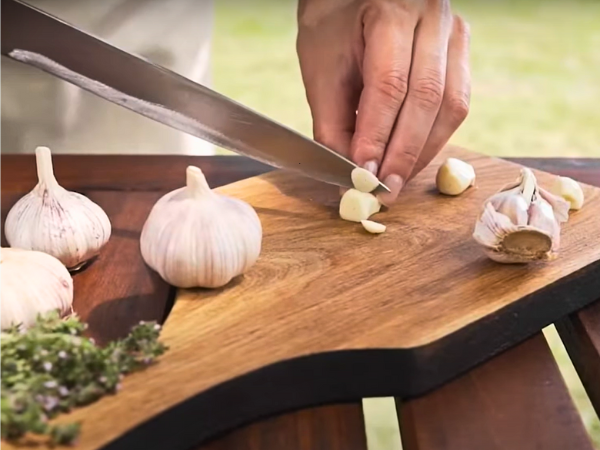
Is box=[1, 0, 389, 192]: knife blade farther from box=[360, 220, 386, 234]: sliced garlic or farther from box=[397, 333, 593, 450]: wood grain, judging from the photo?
box=[397, 333, 593, 450]: wood grain

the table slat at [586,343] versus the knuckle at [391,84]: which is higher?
the knuckle at [391,84]

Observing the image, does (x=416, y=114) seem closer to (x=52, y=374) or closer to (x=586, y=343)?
(x=586, y=343)

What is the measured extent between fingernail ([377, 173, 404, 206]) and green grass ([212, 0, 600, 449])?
1963 mm

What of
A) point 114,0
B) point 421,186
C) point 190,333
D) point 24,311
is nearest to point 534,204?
point 421,186

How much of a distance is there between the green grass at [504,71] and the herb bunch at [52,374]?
2.37 metres

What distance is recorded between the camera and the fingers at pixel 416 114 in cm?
92

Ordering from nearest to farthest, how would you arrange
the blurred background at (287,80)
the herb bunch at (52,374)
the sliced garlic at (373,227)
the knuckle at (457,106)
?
the herb bunch at (52,374), the sliced garlic at (373,227), the knuckle at (457,106), the blurred background at (287,80)

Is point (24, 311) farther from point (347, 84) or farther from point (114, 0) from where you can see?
point (114, 0)

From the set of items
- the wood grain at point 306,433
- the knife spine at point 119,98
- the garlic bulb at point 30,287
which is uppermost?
the knife spine at point 119,98

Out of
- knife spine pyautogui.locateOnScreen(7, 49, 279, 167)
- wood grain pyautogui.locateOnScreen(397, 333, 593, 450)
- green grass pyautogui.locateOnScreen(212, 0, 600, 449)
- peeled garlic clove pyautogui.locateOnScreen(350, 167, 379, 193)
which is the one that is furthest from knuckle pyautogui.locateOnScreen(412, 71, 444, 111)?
green grass pyautogui.locateOnScreen(212, 0, 600, 449)

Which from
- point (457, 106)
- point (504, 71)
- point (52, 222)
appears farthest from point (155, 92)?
point (504, 71)

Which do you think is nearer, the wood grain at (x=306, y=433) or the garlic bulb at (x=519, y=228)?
the wood grain at (x=306, y=433)

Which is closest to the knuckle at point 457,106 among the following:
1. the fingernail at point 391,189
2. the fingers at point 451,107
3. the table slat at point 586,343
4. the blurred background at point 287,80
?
the fingers at point 451,107

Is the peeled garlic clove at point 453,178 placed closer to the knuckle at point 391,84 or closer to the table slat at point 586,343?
the knuckle at point 391,84
